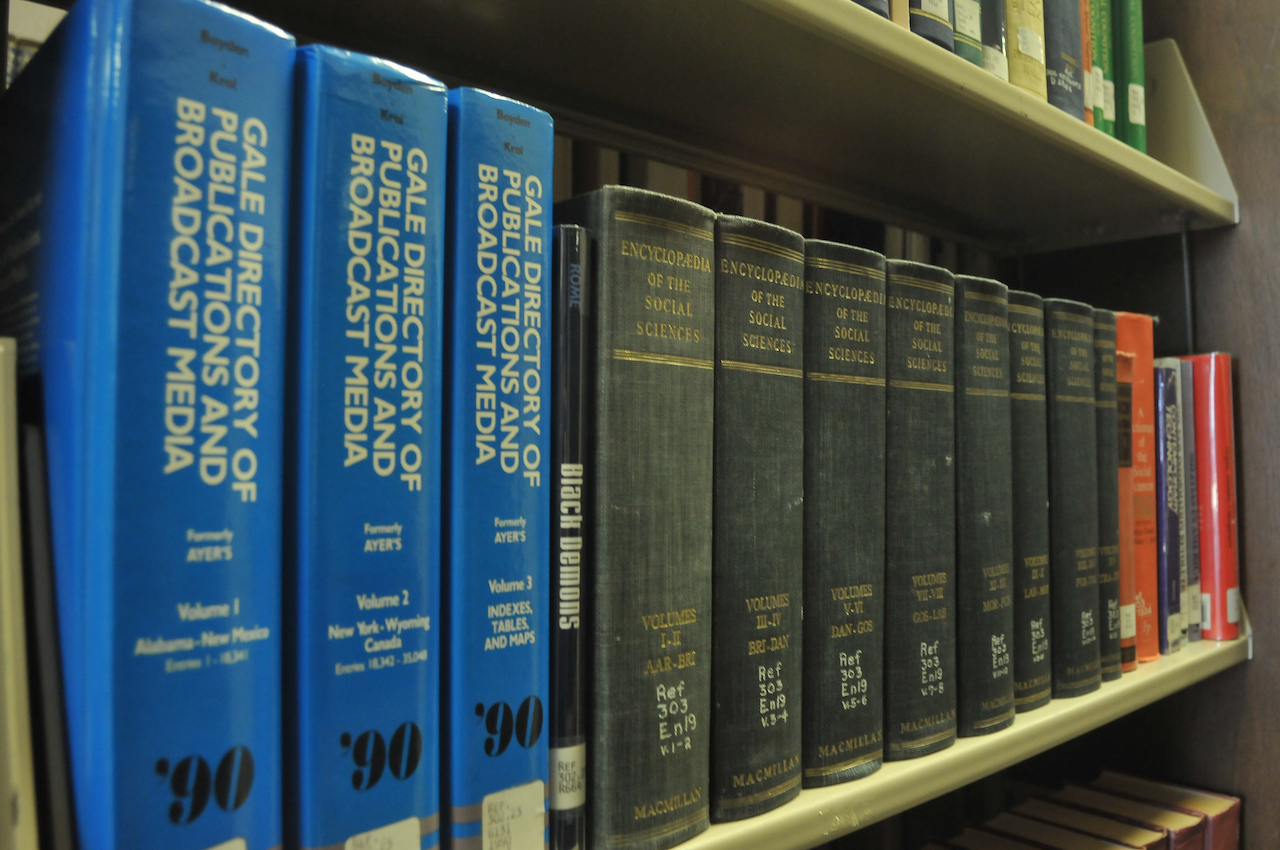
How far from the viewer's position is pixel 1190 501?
3.07ft

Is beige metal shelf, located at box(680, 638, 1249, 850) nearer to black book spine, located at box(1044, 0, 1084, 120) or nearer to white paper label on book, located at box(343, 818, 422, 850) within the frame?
white paper label on book, located at box(343, 818, 422, 850)

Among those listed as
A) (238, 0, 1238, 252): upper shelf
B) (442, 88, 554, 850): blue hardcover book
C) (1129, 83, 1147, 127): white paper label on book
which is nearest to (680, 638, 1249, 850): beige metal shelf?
(442, 88, 554, 850): blue hardcover book

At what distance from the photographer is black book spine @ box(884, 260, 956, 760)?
1.90ft

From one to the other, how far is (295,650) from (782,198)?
Result: 0.70m

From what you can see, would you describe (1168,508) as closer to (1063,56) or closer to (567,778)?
(1063,56)

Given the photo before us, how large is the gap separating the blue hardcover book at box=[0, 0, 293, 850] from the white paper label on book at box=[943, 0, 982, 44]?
21.7 inches

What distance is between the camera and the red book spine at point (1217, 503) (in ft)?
3.08

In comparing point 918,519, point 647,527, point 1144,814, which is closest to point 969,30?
point 918,519

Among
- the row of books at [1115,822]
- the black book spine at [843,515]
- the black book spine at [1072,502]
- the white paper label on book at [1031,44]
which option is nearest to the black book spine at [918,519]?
the black book spine at [843,515]

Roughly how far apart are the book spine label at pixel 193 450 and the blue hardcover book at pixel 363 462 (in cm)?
1

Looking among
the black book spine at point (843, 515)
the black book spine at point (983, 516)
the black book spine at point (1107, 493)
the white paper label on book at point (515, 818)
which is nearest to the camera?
the white paper label on book at point (515, 818)

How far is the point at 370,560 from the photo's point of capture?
344 mm

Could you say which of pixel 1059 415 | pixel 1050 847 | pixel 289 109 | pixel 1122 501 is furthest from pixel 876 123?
pixel 1050 847

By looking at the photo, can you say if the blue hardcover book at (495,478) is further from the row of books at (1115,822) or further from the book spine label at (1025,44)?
the row of books at (1115,822)
